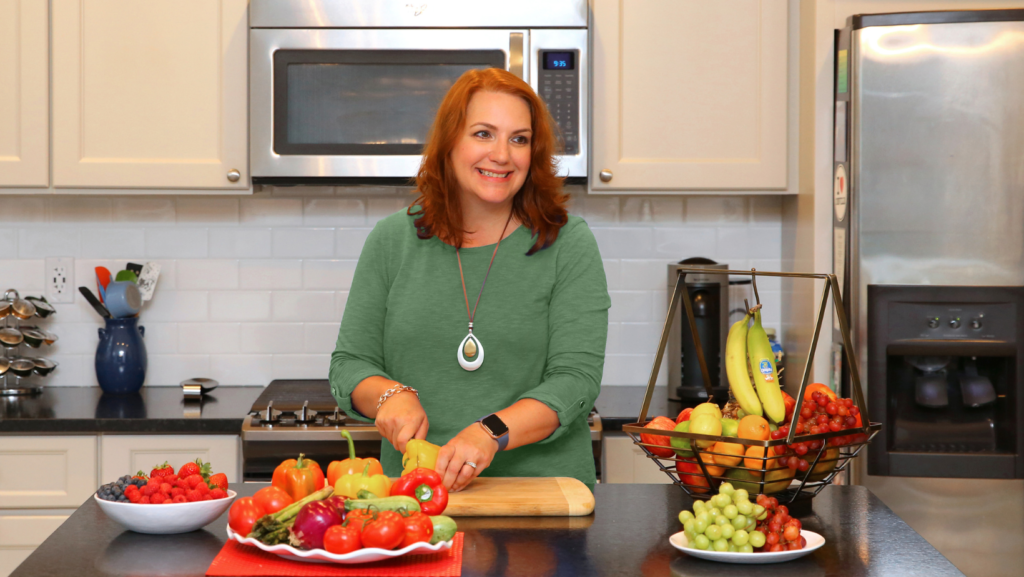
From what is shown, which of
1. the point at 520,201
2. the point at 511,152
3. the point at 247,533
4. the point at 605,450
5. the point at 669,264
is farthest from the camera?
the point at 669,264

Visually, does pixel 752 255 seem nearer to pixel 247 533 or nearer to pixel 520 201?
pixel 520 201

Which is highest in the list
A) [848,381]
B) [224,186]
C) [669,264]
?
[224,186]

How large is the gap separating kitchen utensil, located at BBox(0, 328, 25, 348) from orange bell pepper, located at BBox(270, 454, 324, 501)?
182 centimetres

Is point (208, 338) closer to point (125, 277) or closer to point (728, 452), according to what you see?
point (125, 277)

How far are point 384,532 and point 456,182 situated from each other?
2.67 feet

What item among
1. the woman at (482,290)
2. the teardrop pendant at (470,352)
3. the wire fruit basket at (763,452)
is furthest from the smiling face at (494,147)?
the wire fruit basket at (763,452)

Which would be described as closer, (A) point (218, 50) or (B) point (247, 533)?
(B) point (247, 533)

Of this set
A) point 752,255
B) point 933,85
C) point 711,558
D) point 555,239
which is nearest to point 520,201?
point 555,239

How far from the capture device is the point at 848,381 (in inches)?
86.8

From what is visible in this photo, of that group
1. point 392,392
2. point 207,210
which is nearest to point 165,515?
point 392,392

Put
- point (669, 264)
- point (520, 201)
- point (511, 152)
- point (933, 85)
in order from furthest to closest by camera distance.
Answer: point (669, 264) < point (933, 85) < point (520, 201) < point (511, 152)

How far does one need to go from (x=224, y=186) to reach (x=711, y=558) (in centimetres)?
185

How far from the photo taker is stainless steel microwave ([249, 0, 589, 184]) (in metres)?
2.43

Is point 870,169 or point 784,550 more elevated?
point 870,169
